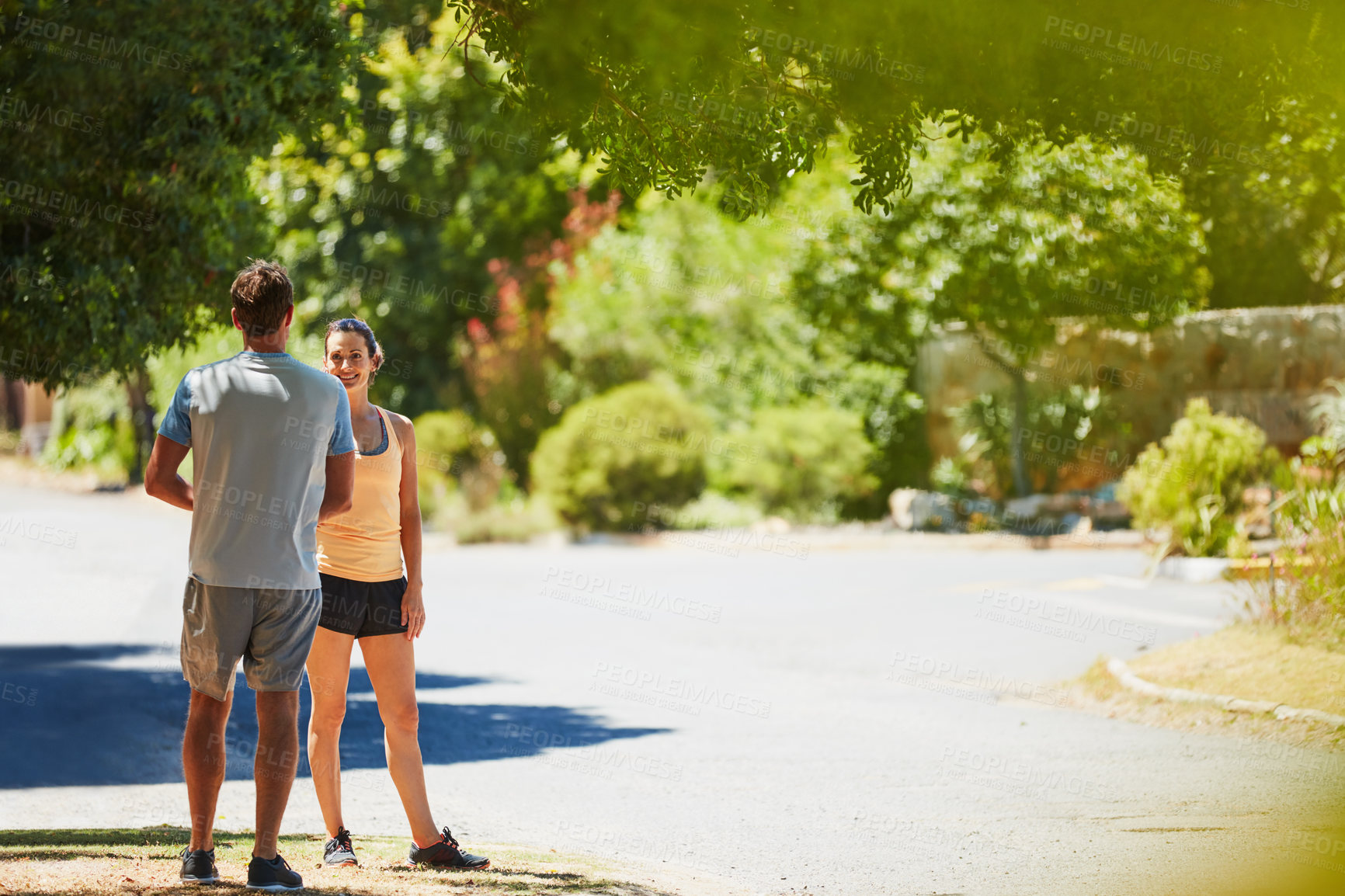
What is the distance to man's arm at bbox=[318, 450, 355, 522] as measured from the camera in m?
4.38

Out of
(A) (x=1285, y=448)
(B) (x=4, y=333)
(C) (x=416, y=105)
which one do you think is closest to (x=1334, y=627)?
(B) (x=4, y=333)

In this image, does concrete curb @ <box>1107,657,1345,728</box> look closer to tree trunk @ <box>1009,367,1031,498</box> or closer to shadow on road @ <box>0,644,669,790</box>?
shadow on road @ <box>0,644,669,790</box>

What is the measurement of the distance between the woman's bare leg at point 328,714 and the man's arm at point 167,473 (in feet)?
2.56

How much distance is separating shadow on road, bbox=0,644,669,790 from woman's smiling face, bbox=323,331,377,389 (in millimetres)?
3301

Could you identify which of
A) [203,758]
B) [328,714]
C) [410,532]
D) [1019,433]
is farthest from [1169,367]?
[203,758]

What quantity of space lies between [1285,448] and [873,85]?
760 inches

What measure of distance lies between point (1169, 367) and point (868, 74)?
66.7 feet

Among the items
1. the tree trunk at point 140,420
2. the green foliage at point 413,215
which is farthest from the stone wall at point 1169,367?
the tree trunk at point 140,420

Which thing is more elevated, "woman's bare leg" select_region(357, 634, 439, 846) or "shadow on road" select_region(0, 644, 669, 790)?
"woman's bare leg" select_region(357, 634, 439, 846)

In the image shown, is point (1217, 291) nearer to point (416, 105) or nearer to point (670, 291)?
point (670, 291)

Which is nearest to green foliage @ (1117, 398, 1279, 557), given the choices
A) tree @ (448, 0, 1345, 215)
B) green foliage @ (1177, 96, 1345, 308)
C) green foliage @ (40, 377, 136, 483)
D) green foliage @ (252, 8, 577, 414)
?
green foliage @ (1177, 96, 1345, 308)

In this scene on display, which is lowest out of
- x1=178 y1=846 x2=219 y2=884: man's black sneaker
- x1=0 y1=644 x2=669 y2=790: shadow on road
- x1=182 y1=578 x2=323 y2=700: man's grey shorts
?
x1=0 y1=644 x2=669 y2=790: shadow on road

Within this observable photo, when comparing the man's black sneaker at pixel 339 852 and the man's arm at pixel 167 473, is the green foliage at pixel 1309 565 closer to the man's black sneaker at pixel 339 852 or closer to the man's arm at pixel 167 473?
the man's black sneaker at pixel 339 852

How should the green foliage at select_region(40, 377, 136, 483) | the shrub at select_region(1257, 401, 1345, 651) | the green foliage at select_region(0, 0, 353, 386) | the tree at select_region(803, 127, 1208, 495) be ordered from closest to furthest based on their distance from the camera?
the green foliage at select_region(0, 0, 353, 386)
the shrub at select_region(1257, 401, 1345, 651)
the tree at select_region(803, 127, 1208, 495)
the green foliage at select_region(40, 377, 136, 483)
